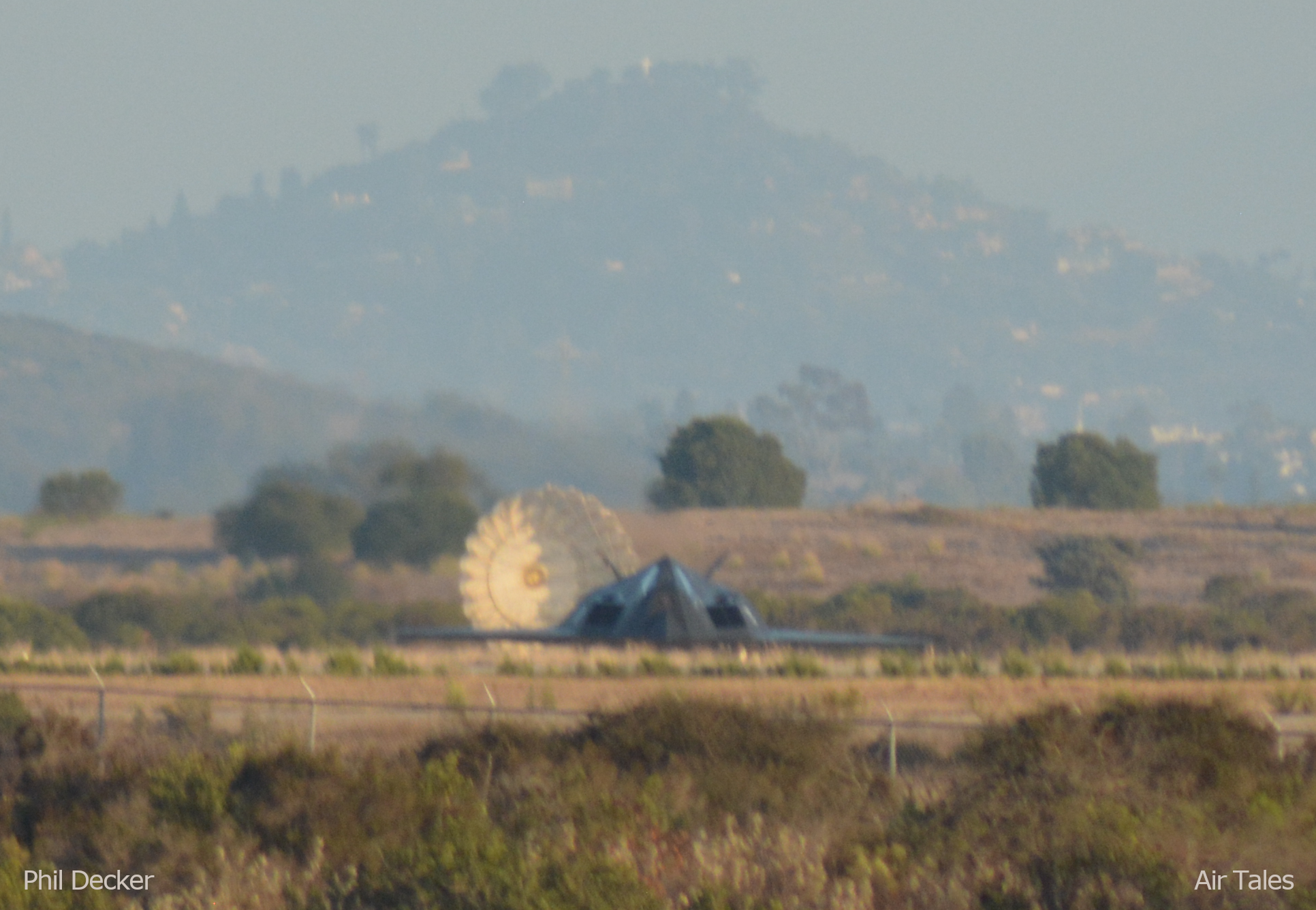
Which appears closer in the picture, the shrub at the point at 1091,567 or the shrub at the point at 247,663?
the shrub at the point at 247,663

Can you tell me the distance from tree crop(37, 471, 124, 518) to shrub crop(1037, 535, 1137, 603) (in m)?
48.3

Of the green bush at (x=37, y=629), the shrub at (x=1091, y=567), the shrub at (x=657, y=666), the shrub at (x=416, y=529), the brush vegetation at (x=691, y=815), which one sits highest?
the shrub at (x=416, y=529)

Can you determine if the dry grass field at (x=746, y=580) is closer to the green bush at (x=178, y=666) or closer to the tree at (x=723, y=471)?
the green bush at (x=178, y=666)

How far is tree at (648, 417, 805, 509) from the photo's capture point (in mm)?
97188

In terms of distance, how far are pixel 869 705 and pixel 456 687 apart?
21.4 feet

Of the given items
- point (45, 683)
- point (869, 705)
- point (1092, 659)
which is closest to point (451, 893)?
point (869, 705)

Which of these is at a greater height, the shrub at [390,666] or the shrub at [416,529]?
the shrub at [416,529]

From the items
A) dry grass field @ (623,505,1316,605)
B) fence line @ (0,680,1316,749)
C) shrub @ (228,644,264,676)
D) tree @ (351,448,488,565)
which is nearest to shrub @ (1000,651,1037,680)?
fence line @ (0,680,1316,749)

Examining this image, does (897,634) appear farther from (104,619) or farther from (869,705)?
(869,705)

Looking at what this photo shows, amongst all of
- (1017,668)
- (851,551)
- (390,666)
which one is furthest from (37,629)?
(851,551)

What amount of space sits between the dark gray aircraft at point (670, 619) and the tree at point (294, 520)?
4041cm

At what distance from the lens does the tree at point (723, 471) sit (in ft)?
319

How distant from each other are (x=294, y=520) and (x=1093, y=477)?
42.8 meters

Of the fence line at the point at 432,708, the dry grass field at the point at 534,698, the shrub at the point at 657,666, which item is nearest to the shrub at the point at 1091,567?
the shrub at the point at 657,666
